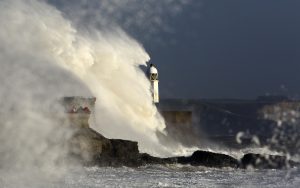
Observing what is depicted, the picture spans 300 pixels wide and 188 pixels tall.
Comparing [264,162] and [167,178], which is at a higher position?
[264,162]

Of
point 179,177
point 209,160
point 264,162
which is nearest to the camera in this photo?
point 179,177

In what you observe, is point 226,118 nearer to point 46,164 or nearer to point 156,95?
point 156,95

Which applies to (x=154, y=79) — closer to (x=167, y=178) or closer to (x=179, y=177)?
(x=179, y=177)

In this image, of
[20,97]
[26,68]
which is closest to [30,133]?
[20,97]

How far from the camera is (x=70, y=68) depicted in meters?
28.9

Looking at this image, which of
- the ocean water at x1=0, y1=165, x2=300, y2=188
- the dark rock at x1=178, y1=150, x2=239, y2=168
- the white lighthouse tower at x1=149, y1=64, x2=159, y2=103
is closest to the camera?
the ocean water at x1=0, y1=165, x2=300, y2=188

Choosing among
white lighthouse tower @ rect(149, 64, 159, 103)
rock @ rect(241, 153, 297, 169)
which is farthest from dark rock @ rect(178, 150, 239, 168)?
white lighthouse tower @ rect(149, 64, 159, 103)

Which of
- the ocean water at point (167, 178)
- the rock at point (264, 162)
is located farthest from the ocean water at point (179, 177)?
the rock at point (264, 162)

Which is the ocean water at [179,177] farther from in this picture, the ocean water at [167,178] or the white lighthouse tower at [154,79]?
the white lighthouse tower at [154,79]

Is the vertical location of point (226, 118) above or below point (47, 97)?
above

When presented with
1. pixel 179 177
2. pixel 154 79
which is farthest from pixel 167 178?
pixel 154 79

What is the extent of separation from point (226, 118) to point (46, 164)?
58816mm

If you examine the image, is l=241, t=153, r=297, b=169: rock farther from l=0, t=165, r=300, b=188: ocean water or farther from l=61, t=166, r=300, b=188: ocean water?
l=61, t=166, r=300, b=188: ocean water

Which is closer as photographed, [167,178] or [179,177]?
[167,178]
